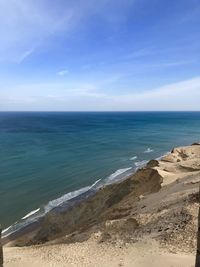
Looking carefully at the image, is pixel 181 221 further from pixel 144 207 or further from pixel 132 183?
pixel 132 183

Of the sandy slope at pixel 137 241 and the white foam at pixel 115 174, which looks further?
the white foam at pixel 115 174

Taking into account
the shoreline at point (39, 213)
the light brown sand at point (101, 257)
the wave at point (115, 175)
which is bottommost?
the shoreline at point (39, 213)

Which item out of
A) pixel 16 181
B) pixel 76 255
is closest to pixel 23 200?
pixel 16 181

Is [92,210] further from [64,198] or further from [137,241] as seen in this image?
[137,241]

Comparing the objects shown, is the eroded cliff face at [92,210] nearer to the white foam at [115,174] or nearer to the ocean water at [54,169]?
the ocean water at [54,169]

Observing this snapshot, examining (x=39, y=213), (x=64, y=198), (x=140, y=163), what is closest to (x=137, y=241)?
(x=39, y=213)

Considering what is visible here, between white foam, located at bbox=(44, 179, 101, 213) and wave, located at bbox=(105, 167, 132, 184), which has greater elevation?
wave, located at bbox=(105, 167, 132, 184)

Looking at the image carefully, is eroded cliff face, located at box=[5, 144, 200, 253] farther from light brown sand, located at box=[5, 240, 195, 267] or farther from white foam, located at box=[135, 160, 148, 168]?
white foam, located at box=[135, 160, 148, 168]

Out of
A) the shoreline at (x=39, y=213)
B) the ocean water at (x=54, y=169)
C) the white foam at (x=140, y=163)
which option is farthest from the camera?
the white foam at (x=140, y=163)

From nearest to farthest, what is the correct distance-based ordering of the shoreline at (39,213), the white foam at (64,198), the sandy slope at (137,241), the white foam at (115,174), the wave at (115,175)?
the sandy slope at (137,241), the shoreline at (39,213), the white foam at (64,198), the wave at (115,175), the white foam at (115,174)

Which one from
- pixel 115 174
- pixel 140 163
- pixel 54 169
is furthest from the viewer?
pixel 140 163

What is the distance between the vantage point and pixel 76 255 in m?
16.5

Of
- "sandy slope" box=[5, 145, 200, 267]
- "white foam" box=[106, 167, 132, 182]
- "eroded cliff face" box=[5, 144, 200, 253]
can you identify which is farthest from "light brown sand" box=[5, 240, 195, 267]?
"white foam" box=[106, 167, 132, 182]

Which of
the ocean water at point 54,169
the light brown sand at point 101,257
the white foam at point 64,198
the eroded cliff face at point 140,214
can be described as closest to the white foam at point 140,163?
the ocean water at point 54,169
